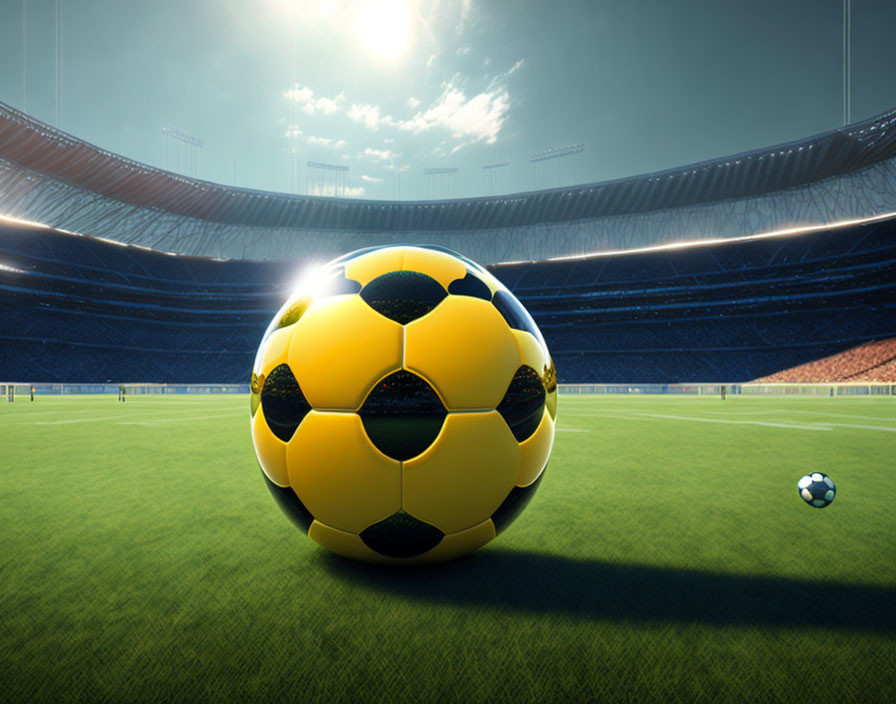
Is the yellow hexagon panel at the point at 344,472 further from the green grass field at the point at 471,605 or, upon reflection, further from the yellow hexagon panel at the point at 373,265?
the yellow hexagon panel at the point at 373,265

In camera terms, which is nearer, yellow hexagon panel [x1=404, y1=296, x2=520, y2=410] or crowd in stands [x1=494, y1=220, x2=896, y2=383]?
yellow hexagon panel [x1=404, y1=296, x2=520, y2=410]

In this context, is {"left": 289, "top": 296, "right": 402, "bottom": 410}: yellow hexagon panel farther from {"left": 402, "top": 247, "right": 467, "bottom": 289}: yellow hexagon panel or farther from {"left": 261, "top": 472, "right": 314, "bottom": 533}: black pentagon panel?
{"left": 261, "top": 472, "right": 314, "bottom": 533}: black pentagon panel

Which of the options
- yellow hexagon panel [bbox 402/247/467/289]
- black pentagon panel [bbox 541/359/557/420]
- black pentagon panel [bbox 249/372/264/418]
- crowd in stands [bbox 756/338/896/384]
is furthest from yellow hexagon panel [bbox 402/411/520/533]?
crowd in stands [bbox 756/338/896/384]

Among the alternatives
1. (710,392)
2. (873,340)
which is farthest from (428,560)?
(873,340)

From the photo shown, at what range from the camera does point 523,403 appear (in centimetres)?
198

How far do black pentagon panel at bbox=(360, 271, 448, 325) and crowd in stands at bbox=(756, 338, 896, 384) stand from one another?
35453mm

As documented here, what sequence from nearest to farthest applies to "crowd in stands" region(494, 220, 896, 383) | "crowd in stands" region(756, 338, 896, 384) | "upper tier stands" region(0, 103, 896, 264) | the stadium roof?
"crowd in stands" region(756, 338, 896, 384) < the stadium roof < "upper tier stands" region(0, 103, 896, 264) < "crowd in stands" region(494, 220, 896, 383)

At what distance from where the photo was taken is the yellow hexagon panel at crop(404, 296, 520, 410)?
1.81 m

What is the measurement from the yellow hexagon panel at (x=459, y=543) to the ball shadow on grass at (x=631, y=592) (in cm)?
7

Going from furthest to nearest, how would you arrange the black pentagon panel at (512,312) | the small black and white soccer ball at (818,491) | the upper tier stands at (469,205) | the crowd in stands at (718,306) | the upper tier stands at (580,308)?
the upper tier stands at (580,308)
the crowd in stands at (718,306)
the upper tier stands at (469,205)
the small black and white soccer ball at (818,491)
the black pentagon panel at (512,312)

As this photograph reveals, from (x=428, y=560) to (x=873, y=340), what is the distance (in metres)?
39.2

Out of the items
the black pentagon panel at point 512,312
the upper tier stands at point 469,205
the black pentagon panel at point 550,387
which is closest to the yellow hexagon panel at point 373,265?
the black pentagon panel at point 512,312

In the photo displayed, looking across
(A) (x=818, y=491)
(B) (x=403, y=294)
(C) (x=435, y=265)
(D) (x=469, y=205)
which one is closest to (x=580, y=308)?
(D) (x=469, y=205)

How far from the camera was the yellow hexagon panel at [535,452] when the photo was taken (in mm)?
2004
